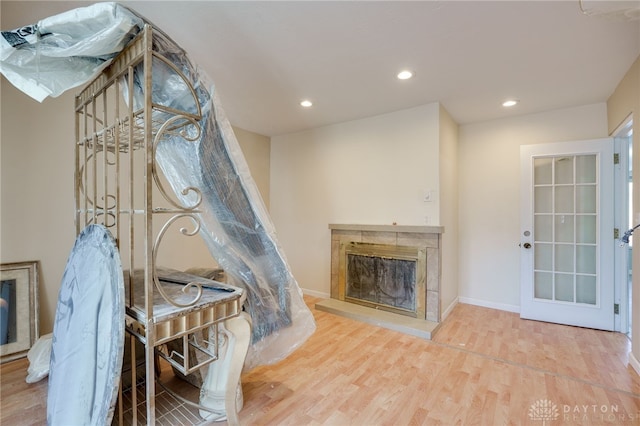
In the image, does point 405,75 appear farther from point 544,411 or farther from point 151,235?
point 544,411

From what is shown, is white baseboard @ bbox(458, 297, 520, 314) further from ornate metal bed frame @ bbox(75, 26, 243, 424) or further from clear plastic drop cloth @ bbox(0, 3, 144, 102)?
clear plastic drop cloth @ bbox(0, 3, 144, 102)

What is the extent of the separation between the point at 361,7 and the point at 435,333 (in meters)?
2.82

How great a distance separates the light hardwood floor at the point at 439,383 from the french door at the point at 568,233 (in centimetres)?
35

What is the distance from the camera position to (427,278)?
305 centimetres

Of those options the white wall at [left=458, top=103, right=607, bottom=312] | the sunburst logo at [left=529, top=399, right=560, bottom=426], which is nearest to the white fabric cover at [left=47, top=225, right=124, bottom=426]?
the sunburst logo at [left=529, top=399, right=560, bottom=426]

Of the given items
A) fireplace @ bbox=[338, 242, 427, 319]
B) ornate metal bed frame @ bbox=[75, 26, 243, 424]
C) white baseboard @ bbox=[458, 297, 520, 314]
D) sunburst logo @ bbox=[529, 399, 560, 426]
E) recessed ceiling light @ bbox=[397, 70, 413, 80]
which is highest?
recessed ceiling light @ bbox=[397, 70, 413, 80]

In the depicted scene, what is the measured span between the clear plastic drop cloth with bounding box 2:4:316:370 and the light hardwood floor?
41 cm

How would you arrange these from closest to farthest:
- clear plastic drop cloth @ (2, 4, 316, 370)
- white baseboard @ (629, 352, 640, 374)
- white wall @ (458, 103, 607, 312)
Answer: clear plastic drop cloth @ (2, 4, 316, 370) → white baseboard @ (629, 352, 640, 374) → white wall @ (458, 103, 607, 312)

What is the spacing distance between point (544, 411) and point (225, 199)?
2254 millimetres

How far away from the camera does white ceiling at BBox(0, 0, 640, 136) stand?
1.70 meters

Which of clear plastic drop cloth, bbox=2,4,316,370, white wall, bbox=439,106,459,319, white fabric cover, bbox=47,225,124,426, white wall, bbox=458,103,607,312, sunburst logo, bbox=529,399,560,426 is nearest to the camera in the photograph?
white fabric cover, bbox=47,225,124,426

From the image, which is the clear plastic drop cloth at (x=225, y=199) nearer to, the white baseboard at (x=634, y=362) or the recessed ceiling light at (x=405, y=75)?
the recessed ceiling light at (x=405, y=75)

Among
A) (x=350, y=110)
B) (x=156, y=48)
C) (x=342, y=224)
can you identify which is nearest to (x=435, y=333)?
(x=342, y=224)

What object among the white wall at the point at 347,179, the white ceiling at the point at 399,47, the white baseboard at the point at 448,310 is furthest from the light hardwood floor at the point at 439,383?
the white ceiling at the point at 399,47
